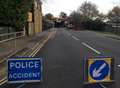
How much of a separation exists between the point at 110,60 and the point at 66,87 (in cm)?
216

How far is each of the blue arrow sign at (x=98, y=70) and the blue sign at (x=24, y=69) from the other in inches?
56.2

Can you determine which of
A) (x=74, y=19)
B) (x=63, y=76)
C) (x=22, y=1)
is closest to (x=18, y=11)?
(x=22, y=1)

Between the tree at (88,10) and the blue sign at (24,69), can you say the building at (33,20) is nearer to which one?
the blue sign at (24,69)

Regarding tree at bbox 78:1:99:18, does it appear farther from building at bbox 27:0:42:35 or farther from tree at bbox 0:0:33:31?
tree at bbox 0:0:33:31

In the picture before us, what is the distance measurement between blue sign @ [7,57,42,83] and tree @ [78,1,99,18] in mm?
160963

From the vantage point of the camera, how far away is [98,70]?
1084 cm

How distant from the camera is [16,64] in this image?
34.2 feet

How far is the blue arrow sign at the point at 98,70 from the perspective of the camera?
10.8 m

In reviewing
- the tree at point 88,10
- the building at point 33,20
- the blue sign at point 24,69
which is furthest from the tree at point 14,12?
the tree at point 88,10

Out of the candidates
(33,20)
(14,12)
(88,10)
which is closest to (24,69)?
(14,12)

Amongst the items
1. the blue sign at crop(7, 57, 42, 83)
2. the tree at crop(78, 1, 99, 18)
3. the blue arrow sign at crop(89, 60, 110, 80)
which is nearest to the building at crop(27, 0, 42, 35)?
the blue arrow sign at crop(89, 60, 110, 80)

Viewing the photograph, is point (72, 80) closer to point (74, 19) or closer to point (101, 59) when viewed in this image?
point (101, 59)

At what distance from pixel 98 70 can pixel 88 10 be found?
6502 inches

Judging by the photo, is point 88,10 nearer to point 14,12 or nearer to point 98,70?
point 14,12
